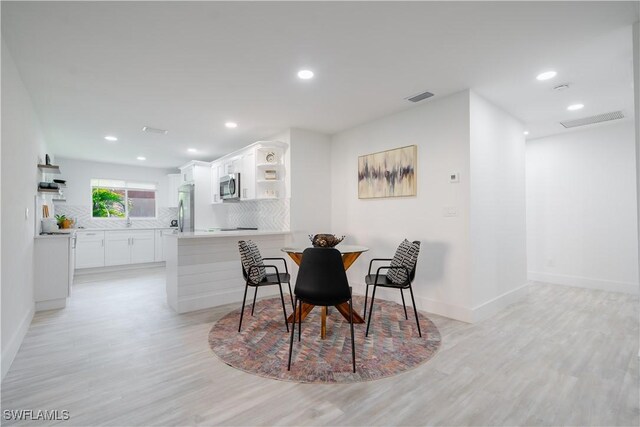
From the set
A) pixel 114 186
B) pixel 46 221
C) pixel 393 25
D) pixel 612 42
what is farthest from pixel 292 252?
pixel 114 186

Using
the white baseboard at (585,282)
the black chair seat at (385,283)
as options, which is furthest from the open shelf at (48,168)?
the white baseboard at (585,282)

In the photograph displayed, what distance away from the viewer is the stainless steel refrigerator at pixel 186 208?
21.0 ft

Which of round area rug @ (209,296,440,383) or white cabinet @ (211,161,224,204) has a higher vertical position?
white cabinet @ (211,161,224,204)

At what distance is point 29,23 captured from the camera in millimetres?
2092

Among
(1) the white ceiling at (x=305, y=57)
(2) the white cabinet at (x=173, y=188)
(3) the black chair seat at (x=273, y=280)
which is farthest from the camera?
(2) the white cabinet at (x=173, y=188)

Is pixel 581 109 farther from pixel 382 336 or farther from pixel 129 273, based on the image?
pixel 129 273

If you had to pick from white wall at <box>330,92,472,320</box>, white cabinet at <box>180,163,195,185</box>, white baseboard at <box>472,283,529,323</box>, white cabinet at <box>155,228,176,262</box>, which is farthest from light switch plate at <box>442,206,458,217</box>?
white cabinet at <box>155,228,176,262</box>

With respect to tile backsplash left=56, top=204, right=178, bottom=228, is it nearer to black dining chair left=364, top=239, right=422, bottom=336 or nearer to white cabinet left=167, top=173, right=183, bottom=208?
white cabinet left=167, top=173, right=183, bottom=208

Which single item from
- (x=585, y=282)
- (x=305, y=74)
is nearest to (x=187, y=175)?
(x=305, y=74)

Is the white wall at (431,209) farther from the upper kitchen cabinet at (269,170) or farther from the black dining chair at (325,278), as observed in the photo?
the black dining chair at (325,278)

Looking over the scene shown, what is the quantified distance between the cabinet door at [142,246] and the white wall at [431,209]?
207 inches

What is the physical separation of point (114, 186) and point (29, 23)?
612 centimetres

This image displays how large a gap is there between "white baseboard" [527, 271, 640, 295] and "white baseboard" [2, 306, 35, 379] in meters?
6.75

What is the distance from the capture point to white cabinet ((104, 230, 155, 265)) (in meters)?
6.61
